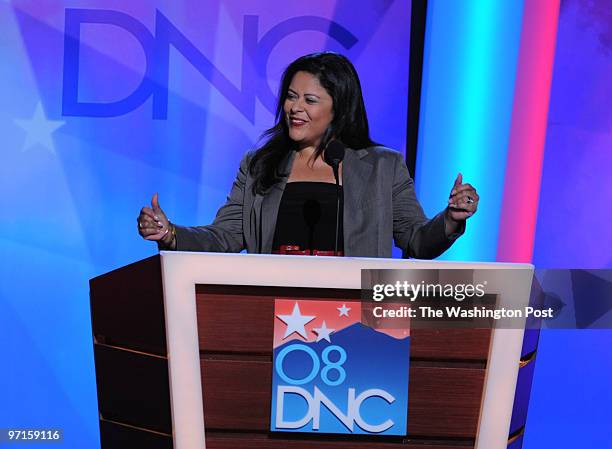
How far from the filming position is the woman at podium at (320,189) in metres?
2.13

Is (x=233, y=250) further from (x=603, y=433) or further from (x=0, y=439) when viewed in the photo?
(x=603, y=433)

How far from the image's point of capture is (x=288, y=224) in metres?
Answer: 2.15

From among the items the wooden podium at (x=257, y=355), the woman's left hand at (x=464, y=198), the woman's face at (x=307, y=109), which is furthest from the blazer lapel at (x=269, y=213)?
the wooden podium at (x=257, y=355)

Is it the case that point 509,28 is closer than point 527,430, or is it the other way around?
point 509,28

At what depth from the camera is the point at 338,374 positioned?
1.43 metres

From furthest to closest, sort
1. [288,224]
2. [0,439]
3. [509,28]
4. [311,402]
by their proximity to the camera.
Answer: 1. [0,439]
2. [509,28]
3. [288,224]
4. [311,402]

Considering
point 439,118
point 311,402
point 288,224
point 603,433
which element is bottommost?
point 603,433

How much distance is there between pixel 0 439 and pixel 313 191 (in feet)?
5.93

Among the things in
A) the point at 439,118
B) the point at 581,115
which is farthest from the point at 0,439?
the point at 581,115

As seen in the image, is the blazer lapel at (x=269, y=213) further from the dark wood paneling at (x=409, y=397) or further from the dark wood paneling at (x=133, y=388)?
the dark wood paneling at (x=409, y=397)

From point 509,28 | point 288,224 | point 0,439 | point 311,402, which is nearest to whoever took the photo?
point 311,402

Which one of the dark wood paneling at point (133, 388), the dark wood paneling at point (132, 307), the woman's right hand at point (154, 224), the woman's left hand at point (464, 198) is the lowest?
the dark wood paneling at point (133, 388)

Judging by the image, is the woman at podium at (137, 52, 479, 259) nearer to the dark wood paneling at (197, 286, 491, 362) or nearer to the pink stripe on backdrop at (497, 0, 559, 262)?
the dark wood paneling at (197, 286, 491, 362)

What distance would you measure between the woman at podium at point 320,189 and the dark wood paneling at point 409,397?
60cm
